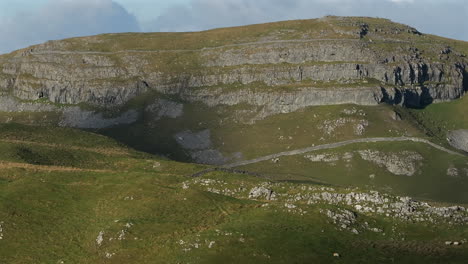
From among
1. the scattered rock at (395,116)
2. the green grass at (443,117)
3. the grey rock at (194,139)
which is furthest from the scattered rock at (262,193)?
the green grass at (443,117)

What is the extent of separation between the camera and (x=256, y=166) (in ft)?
481

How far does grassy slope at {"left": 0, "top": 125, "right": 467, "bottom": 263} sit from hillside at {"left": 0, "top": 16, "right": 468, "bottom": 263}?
0.71 feet

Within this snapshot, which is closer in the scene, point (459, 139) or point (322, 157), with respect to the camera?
point (322, 157)

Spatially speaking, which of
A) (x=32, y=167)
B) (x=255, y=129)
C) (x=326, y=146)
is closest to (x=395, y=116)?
(x=326, y=146)

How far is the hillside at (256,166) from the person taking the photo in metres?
51.9

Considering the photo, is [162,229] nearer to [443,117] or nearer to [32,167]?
[32,167]

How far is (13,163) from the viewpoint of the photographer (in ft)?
252

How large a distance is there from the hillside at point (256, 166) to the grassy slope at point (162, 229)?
0.22m

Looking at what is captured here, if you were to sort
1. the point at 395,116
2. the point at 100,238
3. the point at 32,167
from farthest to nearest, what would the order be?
the point at 395,116, the point at 32,167, the point at 100,238

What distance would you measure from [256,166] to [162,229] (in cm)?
9288

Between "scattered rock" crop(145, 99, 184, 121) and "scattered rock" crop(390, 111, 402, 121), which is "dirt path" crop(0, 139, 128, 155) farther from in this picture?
"scattered rock" crop(390, 111, 402, 121)

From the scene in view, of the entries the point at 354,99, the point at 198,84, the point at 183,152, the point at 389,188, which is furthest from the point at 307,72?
the point at 389,188

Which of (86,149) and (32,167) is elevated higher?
(32,167)

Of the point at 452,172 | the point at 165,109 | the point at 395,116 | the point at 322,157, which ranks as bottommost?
the point at 452,172
